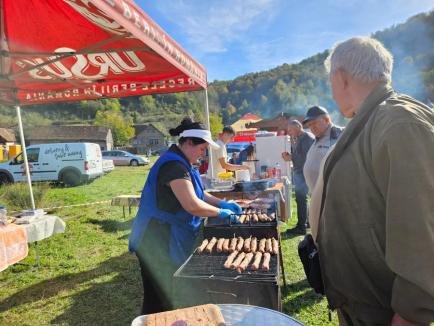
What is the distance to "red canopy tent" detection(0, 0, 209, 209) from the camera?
2783 millimetres

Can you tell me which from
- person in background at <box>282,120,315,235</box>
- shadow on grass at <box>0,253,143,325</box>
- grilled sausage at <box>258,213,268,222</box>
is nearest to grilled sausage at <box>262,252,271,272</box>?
grilled sausage at <box>258,213,268,222</box>

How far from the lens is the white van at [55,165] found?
1515cm

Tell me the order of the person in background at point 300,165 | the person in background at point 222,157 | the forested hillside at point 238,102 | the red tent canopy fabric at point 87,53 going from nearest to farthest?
1. the red tent canopy fabric at point 87,53
2. the person in background at point 300,165
3. the person in background at point 222,157
4. the forested hillside at point 238,102

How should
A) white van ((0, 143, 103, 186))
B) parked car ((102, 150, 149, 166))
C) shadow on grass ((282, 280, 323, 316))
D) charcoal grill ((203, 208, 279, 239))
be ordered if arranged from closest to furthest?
charcoal grill ((203, 208, 279, 239)) < shadow on grass ((282, 280, 323, 316)) < white van ((0, 143, 103, 186)) < parked car ((102, 150, 149, 166))

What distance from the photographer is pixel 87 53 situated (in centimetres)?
355

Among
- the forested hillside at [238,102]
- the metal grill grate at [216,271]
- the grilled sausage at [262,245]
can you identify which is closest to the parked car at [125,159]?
the grilled sausage at [262,245]

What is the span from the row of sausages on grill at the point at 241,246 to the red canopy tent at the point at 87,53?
1868mm

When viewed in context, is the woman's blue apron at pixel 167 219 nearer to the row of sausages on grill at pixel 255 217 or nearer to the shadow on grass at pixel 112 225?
the row of sausages on grill at pixel 255 217

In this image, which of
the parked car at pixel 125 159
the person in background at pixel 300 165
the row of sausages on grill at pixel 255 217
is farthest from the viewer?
the parked car at pixel 125 159

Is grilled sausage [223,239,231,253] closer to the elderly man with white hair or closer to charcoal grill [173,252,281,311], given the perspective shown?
charcoal grill [173,252,281,311]

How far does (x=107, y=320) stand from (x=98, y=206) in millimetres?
7100

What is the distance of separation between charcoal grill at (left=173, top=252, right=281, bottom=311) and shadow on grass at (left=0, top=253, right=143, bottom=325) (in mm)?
1851

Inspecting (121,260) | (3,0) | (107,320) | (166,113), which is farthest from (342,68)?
(166,113)

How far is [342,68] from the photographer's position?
139 cm
